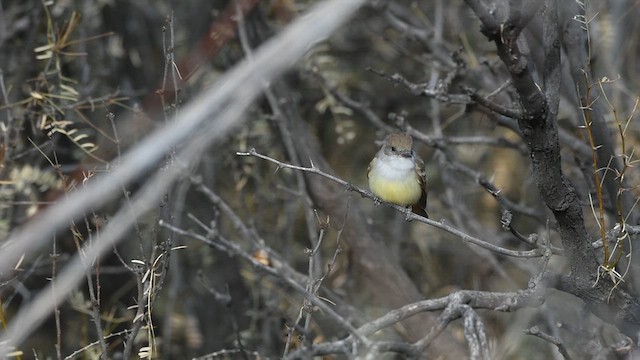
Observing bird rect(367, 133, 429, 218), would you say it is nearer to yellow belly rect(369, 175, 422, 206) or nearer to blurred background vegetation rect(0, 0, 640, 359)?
yellow belly rect(369, 175, 422, 206)

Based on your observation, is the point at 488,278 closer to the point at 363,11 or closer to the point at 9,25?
the point at 363,11

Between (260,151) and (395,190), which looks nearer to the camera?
(395,190)

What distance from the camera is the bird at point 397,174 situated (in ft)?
14.2

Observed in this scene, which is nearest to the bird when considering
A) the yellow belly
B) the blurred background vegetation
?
the yellow belly

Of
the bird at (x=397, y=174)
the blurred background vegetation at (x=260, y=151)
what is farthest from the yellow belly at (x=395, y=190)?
the blurred background vegetation at (x=260, y=151)

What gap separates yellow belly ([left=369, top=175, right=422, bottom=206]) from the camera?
4.30 m

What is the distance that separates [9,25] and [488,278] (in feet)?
10.0

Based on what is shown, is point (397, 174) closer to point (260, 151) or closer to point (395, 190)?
point (395, 190)

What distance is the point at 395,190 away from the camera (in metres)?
4.30

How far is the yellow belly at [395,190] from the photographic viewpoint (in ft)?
14.1

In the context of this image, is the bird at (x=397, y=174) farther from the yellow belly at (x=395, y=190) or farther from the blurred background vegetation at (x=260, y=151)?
the blurred background vegetation at (x=260, y=151)

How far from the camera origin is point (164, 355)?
5.05 metres

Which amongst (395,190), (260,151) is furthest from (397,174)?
(260,151)

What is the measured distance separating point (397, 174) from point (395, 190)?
0.34 feet
